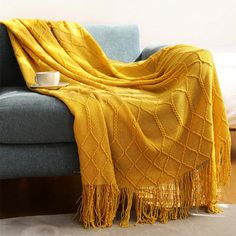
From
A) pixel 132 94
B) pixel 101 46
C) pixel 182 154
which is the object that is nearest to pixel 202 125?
pixel 182 154

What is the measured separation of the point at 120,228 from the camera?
1.66 meters

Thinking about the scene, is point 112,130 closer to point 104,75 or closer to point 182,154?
point 182,154

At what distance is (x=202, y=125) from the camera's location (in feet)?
5.72

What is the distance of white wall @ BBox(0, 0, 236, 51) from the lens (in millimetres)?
2936

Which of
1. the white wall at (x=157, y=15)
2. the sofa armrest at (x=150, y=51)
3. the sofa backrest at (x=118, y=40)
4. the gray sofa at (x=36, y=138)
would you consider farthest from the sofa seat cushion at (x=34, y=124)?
the white wall at (x=157, y=15)

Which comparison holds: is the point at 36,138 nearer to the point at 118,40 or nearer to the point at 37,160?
the point at 37,160

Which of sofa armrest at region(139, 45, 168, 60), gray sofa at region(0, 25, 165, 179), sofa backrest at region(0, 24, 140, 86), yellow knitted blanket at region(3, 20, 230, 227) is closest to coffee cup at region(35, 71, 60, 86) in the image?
yellow knitted blanket at region(3, 20, 230, 227)

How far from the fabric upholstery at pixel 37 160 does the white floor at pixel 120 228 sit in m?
0.16

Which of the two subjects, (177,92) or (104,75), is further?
(104,75)

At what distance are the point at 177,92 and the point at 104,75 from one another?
0.58 metres

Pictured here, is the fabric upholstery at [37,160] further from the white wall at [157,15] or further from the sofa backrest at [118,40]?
the white wall at [157,15]

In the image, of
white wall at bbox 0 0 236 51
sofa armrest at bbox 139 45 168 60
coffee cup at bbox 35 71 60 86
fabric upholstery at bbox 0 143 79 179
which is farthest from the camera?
white wall at bbox 0 0 236 51

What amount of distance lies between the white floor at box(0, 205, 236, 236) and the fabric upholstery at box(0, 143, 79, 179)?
0.53 feet

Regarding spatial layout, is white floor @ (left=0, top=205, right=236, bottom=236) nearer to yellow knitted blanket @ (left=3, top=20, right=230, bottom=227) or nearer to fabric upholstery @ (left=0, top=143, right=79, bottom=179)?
yellow knitted blanket @ (left=3, top=20, right=230, bottom=227)
